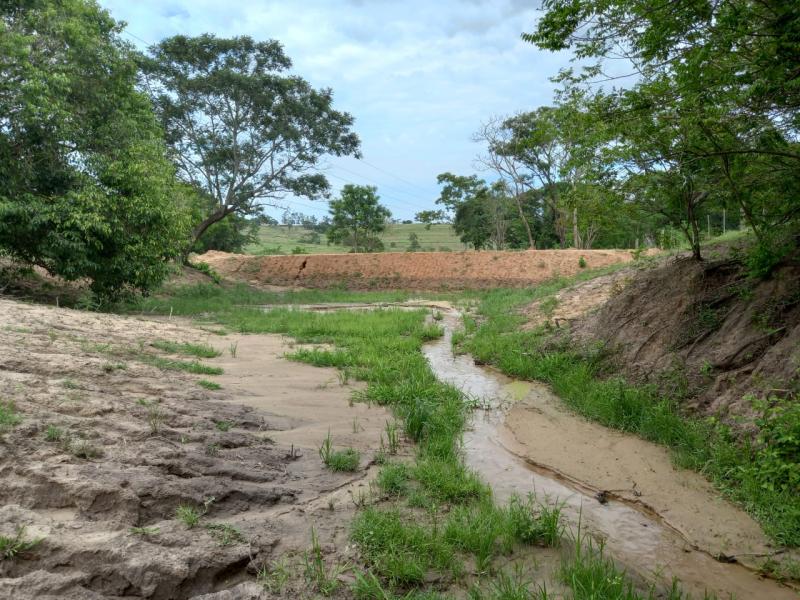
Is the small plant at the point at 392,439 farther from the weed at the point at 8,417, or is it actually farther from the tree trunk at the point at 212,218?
the tree trunk at the point at 212,218

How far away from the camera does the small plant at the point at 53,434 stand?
3762mm

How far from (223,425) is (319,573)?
2.47m

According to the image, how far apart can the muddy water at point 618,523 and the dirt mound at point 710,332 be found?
1.71m

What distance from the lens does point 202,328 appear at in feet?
38.2

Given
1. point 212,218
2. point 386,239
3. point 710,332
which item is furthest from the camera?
point 386,239

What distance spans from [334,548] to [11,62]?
1401cm

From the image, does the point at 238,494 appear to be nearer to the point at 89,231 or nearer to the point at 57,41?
the point at 89,231

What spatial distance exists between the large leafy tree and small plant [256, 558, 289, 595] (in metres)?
11.5

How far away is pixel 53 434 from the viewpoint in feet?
12.4

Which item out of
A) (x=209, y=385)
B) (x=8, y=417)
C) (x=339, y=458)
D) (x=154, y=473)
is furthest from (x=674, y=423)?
(x=8, y=417)

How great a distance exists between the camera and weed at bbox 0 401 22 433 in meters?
3.72

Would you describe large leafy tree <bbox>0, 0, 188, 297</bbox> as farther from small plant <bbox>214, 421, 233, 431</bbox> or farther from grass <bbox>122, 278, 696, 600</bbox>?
small plant <bbox>214, 421, 233, 431</bbox>

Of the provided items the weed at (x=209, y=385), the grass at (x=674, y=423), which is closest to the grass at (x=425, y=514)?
the grass at (x=674, y=423)

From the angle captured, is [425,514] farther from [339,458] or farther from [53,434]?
[53,434]
